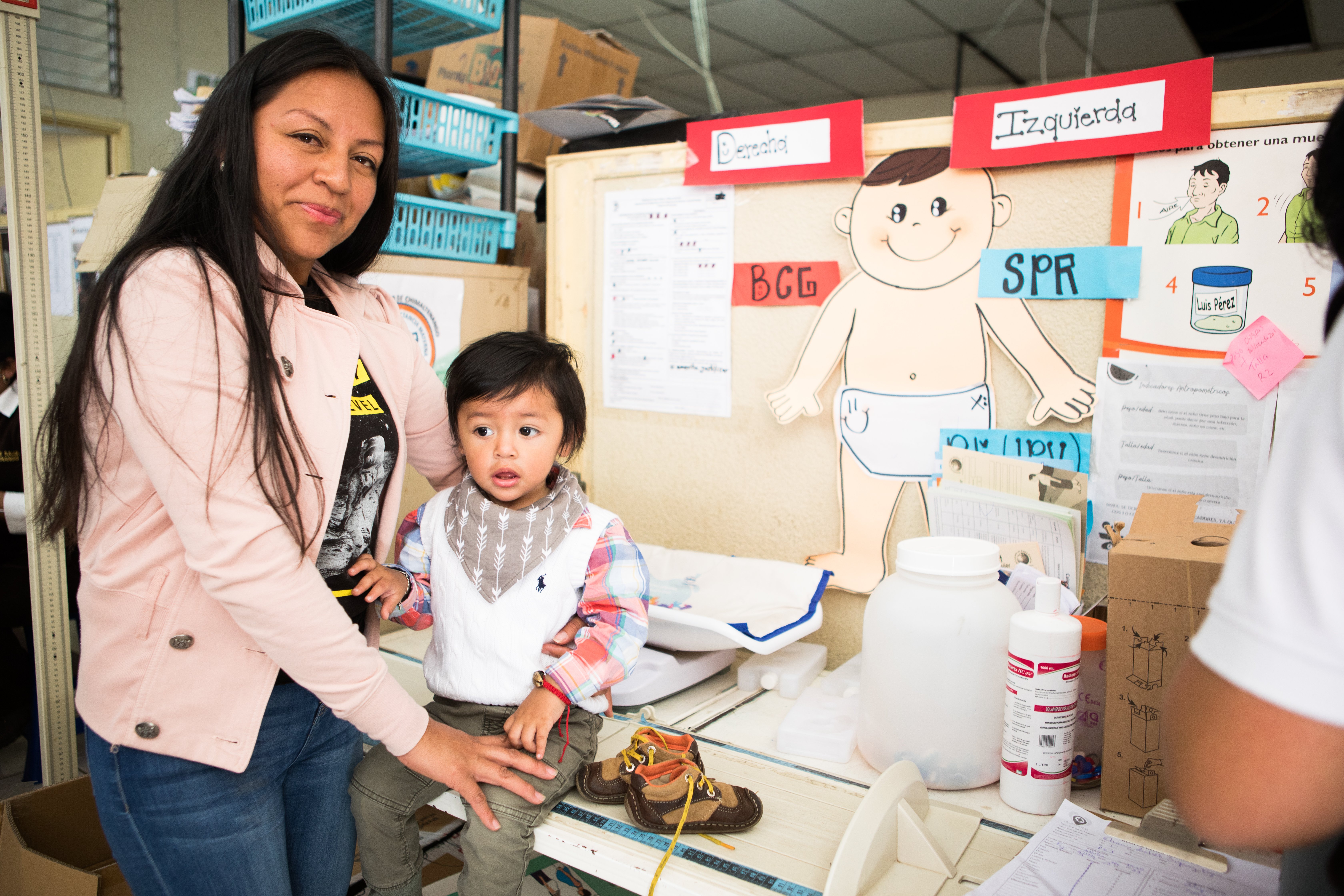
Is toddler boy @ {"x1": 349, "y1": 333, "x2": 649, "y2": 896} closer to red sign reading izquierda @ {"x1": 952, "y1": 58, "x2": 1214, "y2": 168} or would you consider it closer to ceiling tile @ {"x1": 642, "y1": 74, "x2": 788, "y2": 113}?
red sign reading izquierda @ {"x1": 952, "y1": 58, "x2": 1214, "y2": 168}

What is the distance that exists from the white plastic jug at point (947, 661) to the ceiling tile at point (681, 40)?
4.74m

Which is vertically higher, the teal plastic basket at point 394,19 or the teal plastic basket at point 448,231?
the teal plastic basket at point 394,19

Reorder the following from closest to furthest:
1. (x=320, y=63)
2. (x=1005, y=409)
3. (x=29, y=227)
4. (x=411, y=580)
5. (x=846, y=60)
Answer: (x=320, y=63)
(x=411, y=580)
(x=1005, y=409)
(x=29, y=227)
(x=846, y=60)

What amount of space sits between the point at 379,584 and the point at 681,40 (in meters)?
5.15

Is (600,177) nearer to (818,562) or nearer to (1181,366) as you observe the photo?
(818,562)

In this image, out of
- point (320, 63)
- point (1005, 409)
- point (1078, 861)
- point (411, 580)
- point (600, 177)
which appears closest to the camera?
point (1078, 861)

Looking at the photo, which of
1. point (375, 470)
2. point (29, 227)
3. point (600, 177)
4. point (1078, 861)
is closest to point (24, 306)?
point (29, 227)

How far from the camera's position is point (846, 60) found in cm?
562

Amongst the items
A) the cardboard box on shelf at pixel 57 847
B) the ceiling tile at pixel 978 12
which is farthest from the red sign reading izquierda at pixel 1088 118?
the ceiling tile at pixel 978 12

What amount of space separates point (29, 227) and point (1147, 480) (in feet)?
5.53

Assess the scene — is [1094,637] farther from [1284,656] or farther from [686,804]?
[1284,656]

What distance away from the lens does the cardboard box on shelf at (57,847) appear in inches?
45.4

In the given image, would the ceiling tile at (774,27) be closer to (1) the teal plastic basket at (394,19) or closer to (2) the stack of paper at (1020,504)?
(1) the teal plastic basket at (394,19)

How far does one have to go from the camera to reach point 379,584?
1.00 m
